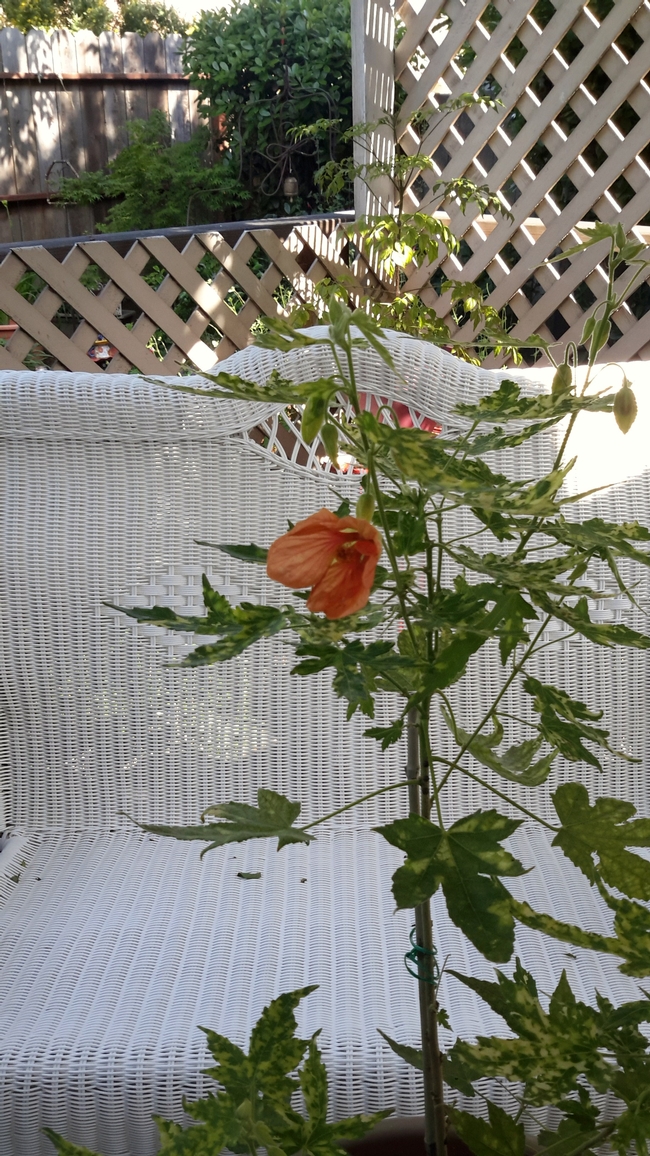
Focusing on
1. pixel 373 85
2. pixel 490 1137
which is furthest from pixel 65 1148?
pixel 373 85

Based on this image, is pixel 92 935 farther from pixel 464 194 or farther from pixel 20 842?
pixel 464 194

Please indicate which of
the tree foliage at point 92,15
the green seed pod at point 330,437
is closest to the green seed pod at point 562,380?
the green seed pod at point 330,437

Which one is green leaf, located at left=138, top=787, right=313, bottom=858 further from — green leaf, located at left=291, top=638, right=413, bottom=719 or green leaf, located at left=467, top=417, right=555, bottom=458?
green leaf, located at left=467, top=417, right=555, bottom=458

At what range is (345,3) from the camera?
15.5 ft

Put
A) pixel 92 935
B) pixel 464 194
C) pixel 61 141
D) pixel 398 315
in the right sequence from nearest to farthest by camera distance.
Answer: pixel 92 935
pixel 464 194
pixel 398 315
pixel 61 141

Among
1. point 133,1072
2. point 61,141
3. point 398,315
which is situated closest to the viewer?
point 133,1072

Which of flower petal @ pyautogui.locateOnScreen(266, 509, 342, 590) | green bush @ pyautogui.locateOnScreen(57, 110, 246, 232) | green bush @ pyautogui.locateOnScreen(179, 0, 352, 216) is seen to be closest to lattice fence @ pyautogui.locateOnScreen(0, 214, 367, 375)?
flower petal @ pyautogui.locateOnScreen(266, 509, 342, 590)

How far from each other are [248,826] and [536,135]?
7.90ft

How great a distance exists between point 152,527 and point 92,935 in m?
0.51

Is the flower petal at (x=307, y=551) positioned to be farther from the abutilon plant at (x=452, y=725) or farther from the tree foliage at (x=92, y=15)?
the tree foliage at (x=92, y=15)

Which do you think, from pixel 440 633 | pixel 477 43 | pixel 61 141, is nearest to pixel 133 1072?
pixel 440 633

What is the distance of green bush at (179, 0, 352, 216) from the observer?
4707mm

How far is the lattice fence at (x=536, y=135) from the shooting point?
2.31m

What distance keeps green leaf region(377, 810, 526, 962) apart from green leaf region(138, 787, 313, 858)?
4 centimetres
